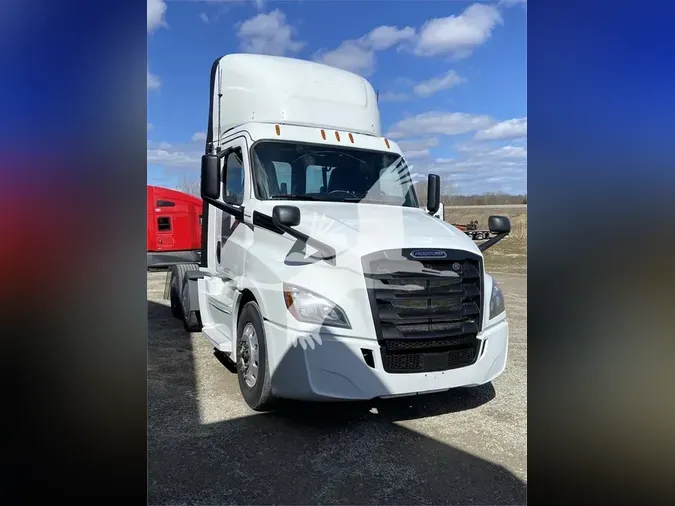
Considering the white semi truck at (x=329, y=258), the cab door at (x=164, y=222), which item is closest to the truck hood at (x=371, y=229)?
the white semi truck at (x=329, y=258)

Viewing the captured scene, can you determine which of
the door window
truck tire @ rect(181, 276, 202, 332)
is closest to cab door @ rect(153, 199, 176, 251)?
truck tire @ rect(181, 276, 202, 332)

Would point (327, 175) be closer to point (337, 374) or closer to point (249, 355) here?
point (249, 355)

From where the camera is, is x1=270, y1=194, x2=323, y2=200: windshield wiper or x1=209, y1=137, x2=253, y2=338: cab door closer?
x1=270, y1=194, x2=323, y2=200: windshield wiper

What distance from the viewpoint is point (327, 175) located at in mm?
4629

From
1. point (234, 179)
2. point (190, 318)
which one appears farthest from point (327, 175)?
point (190, 318)

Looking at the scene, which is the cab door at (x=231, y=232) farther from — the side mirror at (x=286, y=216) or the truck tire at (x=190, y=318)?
the truck tire at (x=190, y=318)

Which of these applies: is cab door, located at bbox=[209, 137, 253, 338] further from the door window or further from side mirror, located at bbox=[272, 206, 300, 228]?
side mirror, located at bbox=[272, 206, 300, 228]

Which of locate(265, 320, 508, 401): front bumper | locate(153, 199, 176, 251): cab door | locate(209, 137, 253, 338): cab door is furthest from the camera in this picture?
locate(153, 199, 176, 251): cab door

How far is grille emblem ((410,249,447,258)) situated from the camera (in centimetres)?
345

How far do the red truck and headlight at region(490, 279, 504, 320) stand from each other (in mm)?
6116
